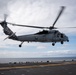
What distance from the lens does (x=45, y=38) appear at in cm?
2517

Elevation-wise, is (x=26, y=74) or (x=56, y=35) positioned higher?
(x=56, y=35)

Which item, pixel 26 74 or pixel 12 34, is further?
pixel 26 74

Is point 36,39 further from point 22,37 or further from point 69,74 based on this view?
point 69,74

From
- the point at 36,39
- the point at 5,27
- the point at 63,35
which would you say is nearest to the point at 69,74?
the point at 63,35

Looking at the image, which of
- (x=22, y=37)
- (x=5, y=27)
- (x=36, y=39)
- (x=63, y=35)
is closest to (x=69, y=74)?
(x=63, y=35)

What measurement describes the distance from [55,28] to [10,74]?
9.75 meters

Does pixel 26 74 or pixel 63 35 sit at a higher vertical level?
pixel 63 35

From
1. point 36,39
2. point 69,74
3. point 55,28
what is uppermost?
point 55,28

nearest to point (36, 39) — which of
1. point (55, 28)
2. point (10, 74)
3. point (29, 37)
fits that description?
point (29, 37)

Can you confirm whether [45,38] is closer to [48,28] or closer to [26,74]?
[48,28]

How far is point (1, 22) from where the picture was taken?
83.1 ft

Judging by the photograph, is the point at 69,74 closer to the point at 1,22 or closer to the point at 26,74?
the point at 26,74

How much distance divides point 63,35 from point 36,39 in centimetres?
464

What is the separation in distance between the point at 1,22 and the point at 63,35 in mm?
9982
